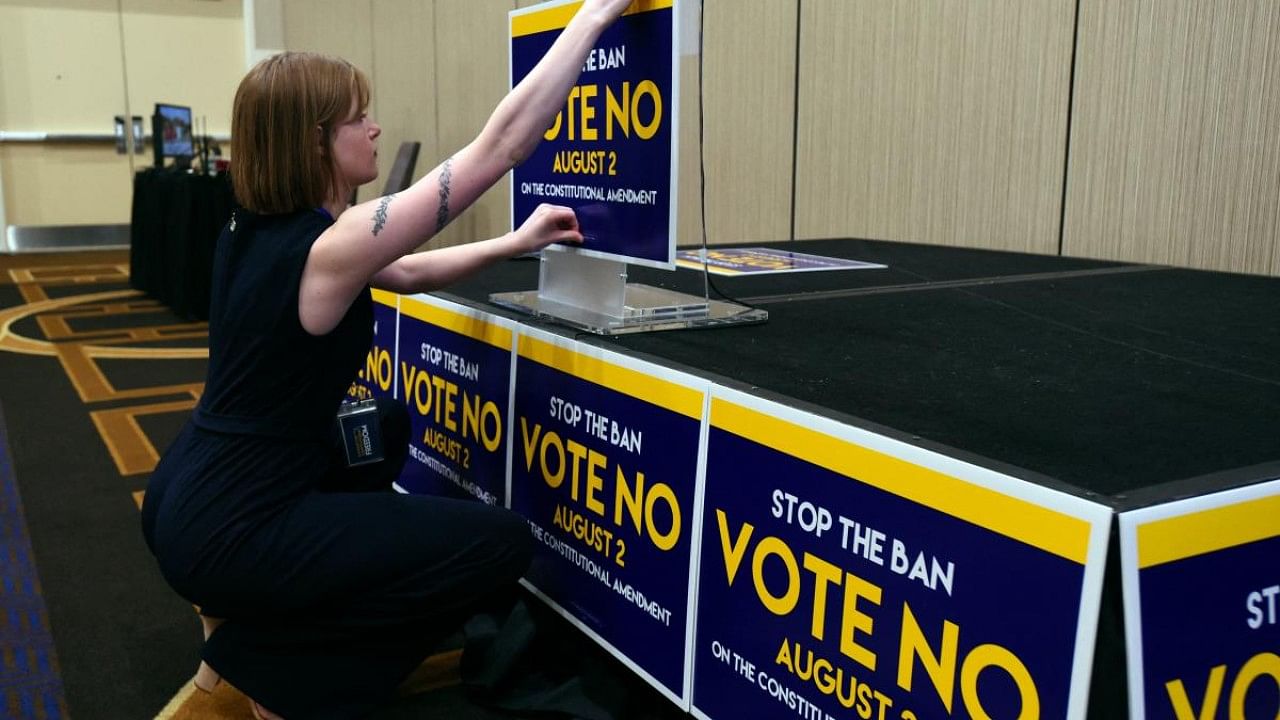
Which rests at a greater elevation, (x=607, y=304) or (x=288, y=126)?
(x=288, y=126)

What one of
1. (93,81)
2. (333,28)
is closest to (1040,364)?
(333,28)

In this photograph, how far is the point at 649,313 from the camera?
1407 mm

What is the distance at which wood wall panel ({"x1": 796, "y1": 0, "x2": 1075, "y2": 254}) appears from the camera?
2395 mm

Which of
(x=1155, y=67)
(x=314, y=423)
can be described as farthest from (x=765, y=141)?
(x=314, y=423)

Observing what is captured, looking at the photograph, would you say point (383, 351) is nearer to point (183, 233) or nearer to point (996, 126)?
point (996, 126)

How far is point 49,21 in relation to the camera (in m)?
7.67

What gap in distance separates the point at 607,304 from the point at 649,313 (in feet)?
0.21

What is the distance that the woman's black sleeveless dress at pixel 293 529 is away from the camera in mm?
1187

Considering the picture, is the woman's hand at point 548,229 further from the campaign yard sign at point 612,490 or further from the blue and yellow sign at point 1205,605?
the blue and yellow sign at point 1205,605

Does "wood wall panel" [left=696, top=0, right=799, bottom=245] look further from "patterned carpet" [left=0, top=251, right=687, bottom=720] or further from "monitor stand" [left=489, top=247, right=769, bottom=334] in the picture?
"patterned carpet" [left=0, top=251, right=687, bottom=720]

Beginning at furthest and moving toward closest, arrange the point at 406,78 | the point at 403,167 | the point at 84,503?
the point at 406,78, the point at 403,167, the point at 84,503

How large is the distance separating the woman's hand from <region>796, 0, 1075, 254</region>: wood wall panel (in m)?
1.42

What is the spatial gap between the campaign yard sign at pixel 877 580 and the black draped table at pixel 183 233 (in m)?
4.16

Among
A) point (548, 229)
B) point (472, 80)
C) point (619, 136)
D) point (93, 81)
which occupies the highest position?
point (93, 81)
